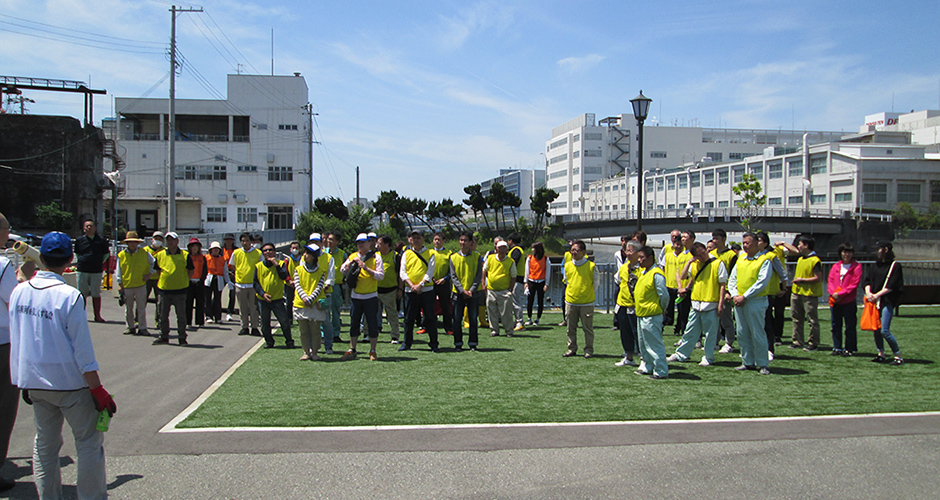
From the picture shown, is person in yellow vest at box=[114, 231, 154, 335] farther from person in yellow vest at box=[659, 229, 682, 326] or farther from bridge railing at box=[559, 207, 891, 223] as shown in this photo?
bridge railing at box=[559, 207, 891, 223]

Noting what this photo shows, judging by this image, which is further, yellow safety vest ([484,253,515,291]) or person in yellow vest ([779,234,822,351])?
yellow safety vest ([484,253,515,291])

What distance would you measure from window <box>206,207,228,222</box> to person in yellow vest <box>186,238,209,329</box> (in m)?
55.7

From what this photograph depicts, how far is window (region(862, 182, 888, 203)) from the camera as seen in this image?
196ft

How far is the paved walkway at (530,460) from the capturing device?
4336 millimetres

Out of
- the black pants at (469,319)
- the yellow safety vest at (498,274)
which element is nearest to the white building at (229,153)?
the yellow safety vest at (498,274)

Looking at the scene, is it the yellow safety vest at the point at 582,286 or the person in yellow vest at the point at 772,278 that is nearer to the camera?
the person in yellow vest at the point at 772,278

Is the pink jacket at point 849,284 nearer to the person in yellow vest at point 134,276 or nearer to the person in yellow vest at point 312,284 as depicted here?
the person in yellow vest at point 312,284

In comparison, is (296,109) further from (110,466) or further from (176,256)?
(110,466)

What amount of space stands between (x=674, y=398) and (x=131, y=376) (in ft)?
22.2

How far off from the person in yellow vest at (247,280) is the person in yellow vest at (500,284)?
13.8 ft

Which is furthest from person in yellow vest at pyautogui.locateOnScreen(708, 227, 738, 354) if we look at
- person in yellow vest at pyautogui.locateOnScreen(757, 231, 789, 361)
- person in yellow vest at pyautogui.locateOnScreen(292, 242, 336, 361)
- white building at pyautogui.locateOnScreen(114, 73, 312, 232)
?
white building at pyautogui.locateOnScreen(114, 73, 312, 232)

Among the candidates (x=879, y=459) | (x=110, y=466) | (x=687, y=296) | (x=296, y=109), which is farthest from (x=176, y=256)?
(x=296, y=109)

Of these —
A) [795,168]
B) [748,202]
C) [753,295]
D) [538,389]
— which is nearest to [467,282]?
[538,389]

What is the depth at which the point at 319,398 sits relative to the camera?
6.65 meters
